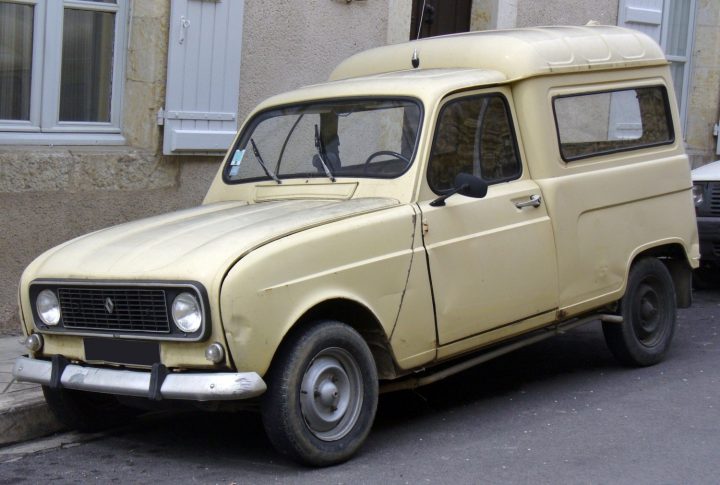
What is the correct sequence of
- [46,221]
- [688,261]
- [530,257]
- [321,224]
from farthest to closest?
[46,221] → [688,261] → [530,257] → [321,224]

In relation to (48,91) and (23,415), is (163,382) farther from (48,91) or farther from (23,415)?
(48,91)

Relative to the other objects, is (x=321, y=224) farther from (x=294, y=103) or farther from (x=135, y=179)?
(x=135, y=179)

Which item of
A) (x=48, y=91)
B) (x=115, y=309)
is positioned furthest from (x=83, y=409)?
(x=48, y=91)

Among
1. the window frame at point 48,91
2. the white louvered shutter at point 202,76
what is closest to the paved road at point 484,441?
the window frame at point 48,91

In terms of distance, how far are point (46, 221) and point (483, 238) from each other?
11.7ft

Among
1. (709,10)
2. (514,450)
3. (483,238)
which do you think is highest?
(709,10)

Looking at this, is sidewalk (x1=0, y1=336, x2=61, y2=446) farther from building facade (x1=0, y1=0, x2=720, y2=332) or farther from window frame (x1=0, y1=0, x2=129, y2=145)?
window frame (x1=0, y1=0, x2=129, y2=145)

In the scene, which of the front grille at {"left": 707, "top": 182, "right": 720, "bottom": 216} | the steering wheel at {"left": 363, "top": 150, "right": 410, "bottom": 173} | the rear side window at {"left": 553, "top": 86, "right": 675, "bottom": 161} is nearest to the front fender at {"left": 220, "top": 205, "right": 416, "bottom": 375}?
the steering wheel at {"left": 363, "top": 150, "right": 410, "bottom": 173}

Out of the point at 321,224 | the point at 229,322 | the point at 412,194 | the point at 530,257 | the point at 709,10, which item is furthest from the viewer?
the point at 709,10

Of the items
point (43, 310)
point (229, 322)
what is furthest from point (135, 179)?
point (229, 322)

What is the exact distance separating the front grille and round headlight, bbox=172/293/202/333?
261 inches

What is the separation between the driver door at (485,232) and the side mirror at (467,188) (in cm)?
5

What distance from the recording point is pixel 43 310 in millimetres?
5703

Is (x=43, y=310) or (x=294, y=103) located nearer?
(x=43, y=310)
